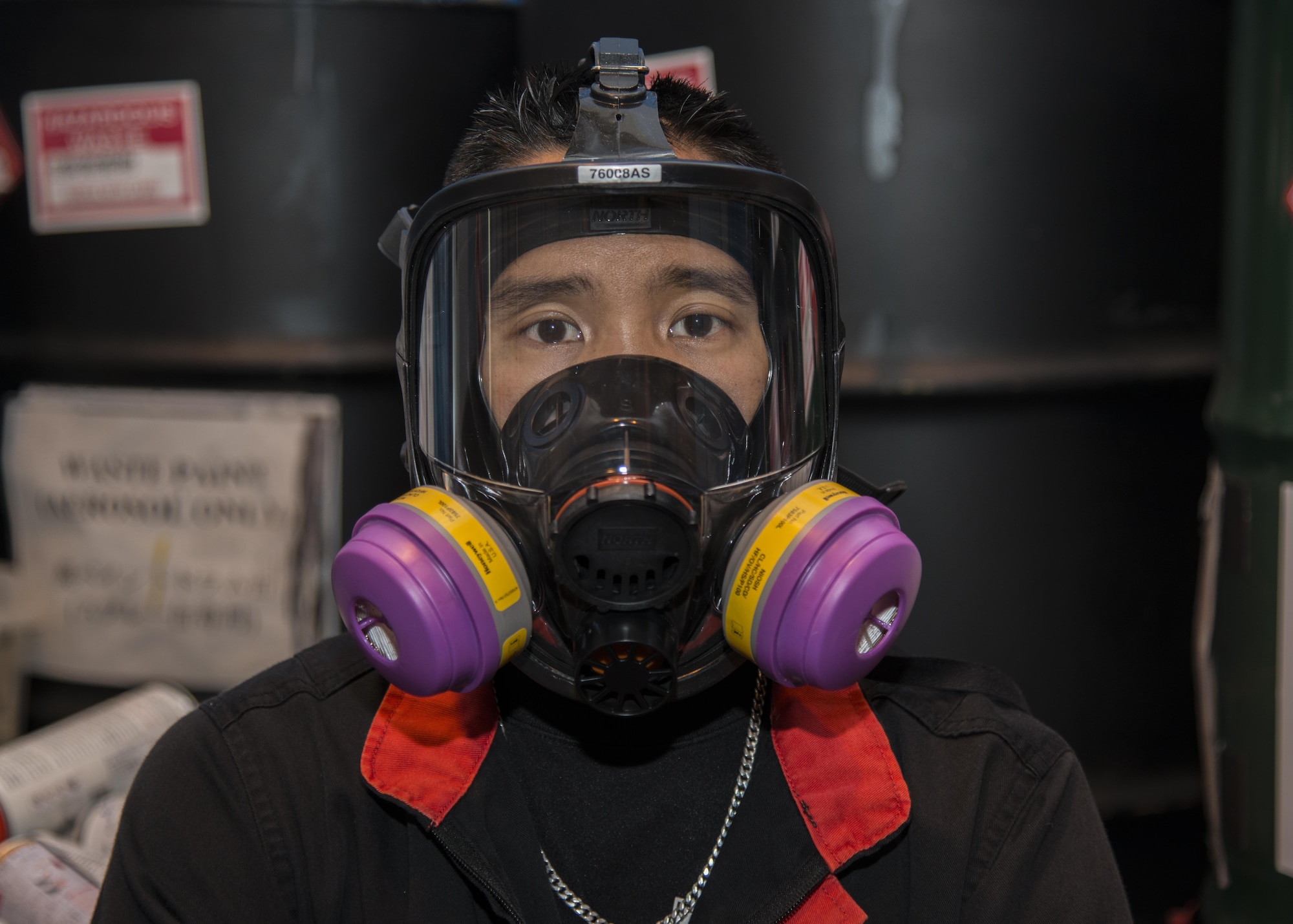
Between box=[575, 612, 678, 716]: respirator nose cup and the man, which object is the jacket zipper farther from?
box=[575, 612, 678, 716]: respirator nose cup

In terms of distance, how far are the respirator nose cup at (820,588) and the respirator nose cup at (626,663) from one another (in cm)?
9

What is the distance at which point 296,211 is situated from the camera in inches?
96.7

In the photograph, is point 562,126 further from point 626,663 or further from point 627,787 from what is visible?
point 627,787

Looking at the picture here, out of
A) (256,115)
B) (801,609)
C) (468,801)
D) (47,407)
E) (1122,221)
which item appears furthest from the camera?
(47,407)

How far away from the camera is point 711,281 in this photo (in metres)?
1.35

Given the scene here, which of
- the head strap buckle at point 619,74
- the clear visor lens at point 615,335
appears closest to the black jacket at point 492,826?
the clear visor lens at point 615,335

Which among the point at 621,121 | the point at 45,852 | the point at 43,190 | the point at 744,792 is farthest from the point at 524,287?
the point at 43,190

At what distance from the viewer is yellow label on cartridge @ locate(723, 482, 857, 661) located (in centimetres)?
119

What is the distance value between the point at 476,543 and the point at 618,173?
1.38 feet

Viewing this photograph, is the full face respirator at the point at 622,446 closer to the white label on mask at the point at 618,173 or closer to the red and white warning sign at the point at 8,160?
the white label on mask at the point at 618,173

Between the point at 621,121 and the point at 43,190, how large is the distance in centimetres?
181

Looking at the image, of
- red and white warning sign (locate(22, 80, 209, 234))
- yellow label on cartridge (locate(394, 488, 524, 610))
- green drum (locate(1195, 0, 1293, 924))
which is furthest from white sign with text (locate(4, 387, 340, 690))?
green drum (locate(1195, 0, 1293, 924))

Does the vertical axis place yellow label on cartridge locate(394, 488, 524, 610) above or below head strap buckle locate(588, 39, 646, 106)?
below

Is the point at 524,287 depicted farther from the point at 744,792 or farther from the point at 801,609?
the point at 744,792
